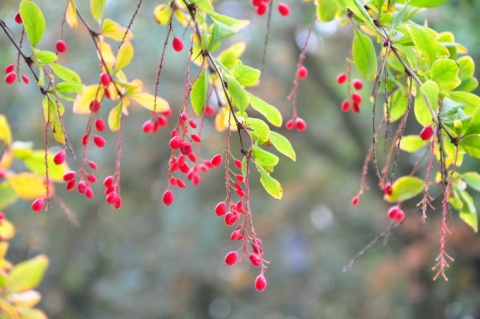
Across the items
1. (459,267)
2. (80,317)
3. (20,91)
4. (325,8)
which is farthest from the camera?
(80,317)

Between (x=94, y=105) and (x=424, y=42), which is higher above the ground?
(x=424, y=42)

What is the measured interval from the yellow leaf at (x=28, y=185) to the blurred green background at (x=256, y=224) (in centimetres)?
283

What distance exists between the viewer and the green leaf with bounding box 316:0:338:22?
88 centimetres

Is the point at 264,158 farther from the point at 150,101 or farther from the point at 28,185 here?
the point at 28,185

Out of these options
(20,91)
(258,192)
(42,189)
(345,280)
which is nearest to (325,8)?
(42,189)

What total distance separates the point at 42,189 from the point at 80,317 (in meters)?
4.75

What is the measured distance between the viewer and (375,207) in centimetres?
530

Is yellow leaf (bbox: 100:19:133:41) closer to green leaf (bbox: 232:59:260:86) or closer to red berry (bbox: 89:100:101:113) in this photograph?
red berry (bbox: 89:100:101:113)

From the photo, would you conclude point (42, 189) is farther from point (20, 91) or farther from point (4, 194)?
point (20, 91)

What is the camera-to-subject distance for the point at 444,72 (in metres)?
0.71

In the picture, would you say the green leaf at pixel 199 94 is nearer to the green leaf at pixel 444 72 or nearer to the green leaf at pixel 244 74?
the green leaf at pixel 244 74

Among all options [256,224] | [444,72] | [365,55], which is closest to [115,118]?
[365,55]

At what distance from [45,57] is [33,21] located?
7cm

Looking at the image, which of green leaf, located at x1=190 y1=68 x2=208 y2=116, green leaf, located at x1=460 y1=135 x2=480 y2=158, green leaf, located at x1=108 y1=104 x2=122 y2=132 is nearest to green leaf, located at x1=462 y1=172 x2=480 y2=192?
green leaf, located at x1=460 y1=135 x2=480 y2=158
